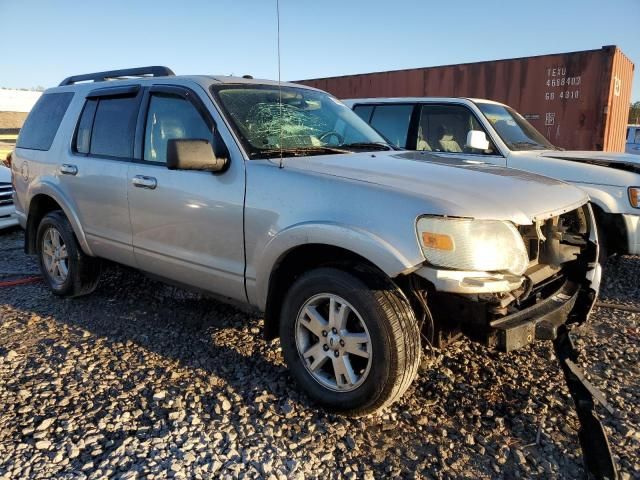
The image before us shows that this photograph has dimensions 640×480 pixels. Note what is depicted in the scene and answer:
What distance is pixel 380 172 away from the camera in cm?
286

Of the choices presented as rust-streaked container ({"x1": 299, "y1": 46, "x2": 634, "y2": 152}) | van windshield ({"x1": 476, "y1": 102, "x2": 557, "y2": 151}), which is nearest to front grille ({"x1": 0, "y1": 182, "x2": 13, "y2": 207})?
van windshield ({"x1": 476, "y1": 102, "x2": 557, "y2": 151})

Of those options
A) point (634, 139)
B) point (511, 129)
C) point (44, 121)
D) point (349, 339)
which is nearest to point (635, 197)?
point (511, 129)

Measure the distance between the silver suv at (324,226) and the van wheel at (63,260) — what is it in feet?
0.72

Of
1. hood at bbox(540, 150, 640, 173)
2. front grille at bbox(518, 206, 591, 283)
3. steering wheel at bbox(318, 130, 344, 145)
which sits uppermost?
steering wheel at bbox(318, 130, 344, 145)

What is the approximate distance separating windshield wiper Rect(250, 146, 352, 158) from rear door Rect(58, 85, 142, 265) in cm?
118

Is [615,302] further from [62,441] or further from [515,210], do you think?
[62,441]

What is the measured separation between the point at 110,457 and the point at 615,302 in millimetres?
4291

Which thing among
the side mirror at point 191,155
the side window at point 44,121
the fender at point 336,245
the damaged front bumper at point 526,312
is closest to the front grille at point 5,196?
the side window at point 44,121

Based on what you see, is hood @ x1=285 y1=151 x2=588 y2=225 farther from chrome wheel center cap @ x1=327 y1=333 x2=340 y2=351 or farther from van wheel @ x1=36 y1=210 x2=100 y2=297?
van wheel @ x1=36 y1=210 x2=100 y2=297

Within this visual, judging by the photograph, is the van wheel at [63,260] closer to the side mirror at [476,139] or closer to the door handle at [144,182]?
the door handle at [144,182]

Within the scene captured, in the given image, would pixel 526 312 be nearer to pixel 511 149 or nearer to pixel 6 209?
pixel 511 149

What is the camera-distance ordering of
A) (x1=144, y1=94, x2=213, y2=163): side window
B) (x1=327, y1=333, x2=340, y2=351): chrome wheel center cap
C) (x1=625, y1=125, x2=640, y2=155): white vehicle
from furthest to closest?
(x1=625, y1=125, x2=640, y2=155): white vehicle → (x1=144, y1=94, x2=213, y2=163): side window → (x1=327, y1=333, x2=340, y2=351): chrome wheel center cap

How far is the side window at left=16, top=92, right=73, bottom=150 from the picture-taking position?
4613 mm

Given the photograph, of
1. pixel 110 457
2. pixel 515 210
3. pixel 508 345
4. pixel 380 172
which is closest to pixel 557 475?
pixel 508 345
